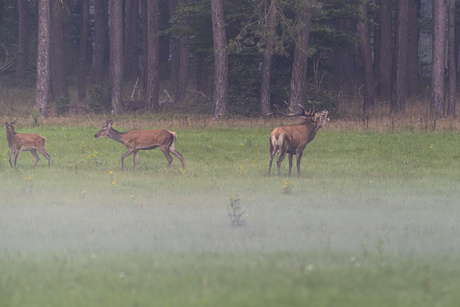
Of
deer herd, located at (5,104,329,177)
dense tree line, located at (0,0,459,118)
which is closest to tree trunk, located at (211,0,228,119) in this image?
dense tree line, located at (0,0,459,118)

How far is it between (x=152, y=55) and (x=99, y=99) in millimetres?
4014

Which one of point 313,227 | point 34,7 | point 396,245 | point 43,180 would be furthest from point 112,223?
point 34,7

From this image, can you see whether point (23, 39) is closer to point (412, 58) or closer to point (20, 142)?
point (412, 58)

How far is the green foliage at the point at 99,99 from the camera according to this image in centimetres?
3619

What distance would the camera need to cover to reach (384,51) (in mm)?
38094

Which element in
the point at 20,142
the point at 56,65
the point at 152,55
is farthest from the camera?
the point at 56,65

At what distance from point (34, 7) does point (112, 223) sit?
2089 inches

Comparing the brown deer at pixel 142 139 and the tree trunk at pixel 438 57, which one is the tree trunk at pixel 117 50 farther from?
the brown deer at pixel 142 139

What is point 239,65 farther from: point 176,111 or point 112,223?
point 112,223

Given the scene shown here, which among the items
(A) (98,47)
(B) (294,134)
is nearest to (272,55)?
(B) (294,134)

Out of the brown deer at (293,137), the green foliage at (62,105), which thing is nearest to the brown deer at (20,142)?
the brown deer at (293,137)

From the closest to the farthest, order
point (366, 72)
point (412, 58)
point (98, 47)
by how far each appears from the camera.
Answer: point (366, 72) → point (412, 58) → point (98, 47)

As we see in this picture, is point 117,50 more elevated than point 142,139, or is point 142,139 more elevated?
point 117,50

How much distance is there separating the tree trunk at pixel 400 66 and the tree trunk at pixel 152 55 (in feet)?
42.8
